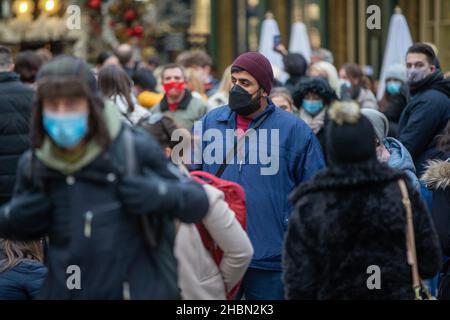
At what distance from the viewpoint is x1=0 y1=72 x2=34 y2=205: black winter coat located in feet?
23.3

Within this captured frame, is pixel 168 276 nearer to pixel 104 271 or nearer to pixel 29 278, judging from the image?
pixel 104 271

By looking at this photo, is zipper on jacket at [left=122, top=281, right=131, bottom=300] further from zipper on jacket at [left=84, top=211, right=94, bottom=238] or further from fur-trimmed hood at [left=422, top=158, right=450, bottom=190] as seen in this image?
fur-trimmed hood at [left=422, top=158, right=450, bottom=190]

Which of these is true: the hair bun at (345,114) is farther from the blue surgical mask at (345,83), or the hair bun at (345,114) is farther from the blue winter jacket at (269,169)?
the blue surgical mask at (345,83)

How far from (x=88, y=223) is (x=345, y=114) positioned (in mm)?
1279

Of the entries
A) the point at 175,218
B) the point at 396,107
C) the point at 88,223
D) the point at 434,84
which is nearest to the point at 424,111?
the point at 434,84

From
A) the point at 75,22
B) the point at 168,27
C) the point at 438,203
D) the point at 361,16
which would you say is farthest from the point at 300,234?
the point at 168,27

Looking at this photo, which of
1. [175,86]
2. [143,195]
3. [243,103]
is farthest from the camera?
[175,86]

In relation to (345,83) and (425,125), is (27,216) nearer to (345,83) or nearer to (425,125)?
(425,125)

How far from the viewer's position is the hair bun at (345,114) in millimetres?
4332

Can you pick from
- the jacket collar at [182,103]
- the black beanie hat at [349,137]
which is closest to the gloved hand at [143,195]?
the black beanie hat at [349,137]

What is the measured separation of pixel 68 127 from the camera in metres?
3.79

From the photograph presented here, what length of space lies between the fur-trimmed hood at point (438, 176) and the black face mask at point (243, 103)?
118 cm


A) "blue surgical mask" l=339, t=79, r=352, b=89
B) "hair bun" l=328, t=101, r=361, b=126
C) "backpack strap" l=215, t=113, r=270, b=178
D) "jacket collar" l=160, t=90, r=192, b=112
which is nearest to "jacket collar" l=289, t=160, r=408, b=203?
→ "hair bun" l=328, t=101, r=361, b=126

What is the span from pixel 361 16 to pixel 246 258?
13.6 metres
